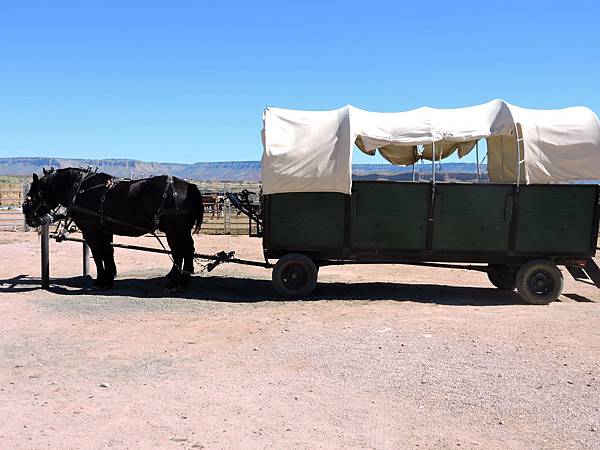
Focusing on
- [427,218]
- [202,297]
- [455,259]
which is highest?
[427,218]

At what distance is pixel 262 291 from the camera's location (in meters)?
10.5

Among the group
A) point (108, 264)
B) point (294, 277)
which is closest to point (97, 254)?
point (108, 264)

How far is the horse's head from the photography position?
1069cm

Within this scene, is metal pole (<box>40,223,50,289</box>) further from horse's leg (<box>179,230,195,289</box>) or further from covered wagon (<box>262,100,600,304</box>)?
covered wagon (<box>262,100,600,304</box>)

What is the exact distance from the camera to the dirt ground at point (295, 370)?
13.9 feet

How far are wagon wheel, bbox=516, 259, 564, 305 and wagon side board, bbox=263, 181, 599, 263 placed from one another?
174mm

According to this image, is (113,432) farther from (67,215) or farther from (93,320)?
(67,215)

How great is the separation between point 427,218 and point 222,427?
5870 mm

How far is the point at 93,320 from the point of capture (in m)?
7.78

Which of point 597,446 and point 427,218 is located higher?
point 427,218

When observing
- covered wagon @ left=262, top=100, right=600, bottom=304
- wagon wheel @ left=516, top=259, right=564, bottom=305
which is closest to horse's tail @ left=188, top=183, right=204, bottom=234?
covered wagon @ left=262, top=100, right=600, bottom=304

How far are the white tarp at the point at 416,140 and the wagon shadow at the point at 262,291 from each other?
2.05 meters

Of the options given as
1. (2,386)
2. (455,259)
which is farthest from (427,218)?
(2,386)

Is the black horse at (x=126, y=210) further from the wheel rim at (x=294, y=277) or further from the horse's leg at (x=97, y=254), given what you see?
the wheel rim at (x=294, y=277)
